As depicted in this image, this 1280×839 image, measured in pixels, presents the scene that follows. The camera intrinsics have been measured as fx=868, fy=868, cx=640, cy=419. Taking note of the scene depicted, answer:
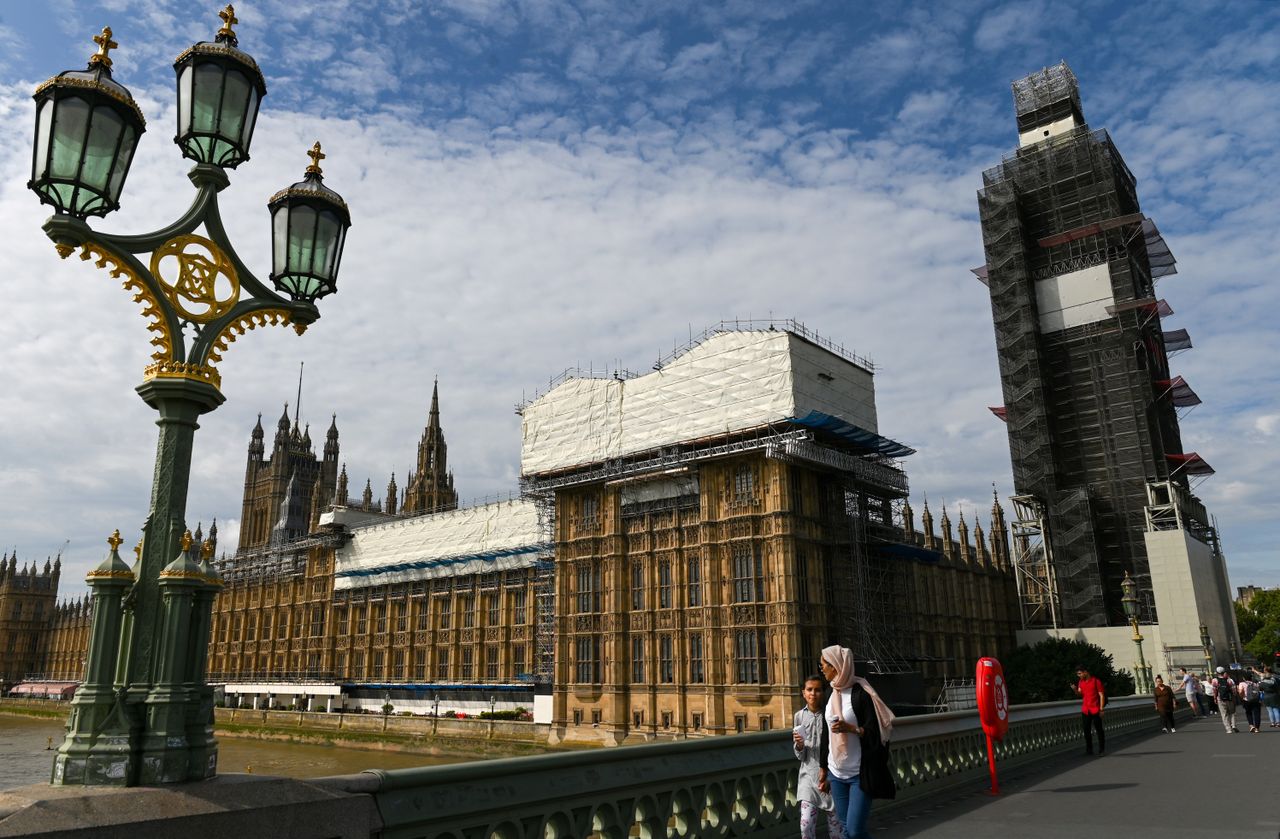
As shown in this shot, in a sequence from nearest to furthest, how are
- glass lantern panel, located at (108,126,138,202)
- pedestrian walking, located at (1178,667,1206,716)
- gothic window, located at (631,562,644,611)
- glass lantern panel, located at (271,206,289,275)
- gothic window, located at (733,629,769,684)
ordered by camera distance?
glass lantern panel, located at (108,126,138,202) → glass lantern panel, located at (271,206,289,275) → pedestrian walking, located at (1178,667,1206,716) → gothic window, located at (733,629,769,684) → gothic window, located at (631,562,644,611)

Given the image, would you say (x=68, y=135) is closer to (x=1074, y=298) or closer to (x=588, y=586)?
(x=588, y=586)

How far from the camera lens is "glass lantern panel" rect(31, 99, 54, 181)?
197 inches

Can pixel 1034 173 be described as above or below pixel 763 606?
above

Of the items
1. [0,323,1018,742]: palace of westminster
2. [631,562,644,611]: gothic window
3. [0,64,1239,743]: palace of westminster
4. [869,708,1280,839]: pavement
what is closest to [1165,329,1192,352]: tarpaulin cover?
[0,64,1239,743]: palace of westminster

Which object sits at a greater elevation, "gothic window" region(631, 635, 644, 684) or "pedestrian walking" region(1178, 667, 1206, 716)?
"gothic window" region(631, 635, 644, 684)

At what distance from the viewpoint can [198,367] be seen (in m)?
5.16

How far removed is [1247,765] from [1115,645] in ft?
165

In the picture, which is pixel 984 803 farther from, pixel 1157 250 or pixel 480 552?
pixel 1157 250

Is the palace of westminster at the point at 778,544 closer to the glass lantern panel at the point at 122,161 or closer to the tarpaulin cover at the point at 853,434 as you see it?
the tarpaulin cover at the point at 853,434

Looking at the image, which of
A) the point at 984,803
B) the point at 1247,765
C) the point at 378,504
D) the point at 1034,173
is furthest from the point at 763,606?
the point at 378,504

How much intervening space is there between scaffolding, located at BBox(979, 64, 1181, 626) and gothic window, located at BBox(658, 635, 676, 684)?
1328 inches

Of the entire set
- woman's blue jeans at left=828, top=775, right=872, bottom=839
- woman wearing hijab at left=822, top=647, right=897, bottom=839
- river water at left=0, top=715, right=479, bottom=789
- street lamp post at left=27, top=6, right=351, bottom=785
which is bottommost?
river water at left=0, top=715, right=479, bottom=789

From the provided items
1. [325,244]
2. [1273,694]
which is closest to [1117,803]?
[325,244]

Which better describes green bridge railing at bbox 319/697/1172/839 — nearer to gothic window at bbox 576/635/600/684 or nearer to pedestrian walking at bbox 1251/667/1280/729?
pedestrian walking at bbox 1251/667/1280/729
